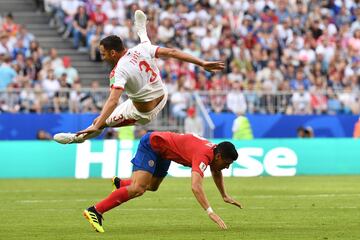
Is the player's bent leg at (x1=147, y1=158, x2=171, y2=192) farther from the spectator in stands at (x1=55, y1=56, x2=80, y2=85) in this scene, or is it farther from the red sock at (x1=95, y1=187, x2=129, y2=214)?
the spectator in stands at (x1=55, y1=56, x2=80, y2=85)

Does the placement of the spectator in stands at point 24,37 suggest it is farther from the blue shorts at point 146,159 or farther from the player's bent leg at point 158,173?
the blue shorts at point 146,159

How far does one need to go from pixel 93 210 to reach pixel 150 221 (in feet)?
5.81

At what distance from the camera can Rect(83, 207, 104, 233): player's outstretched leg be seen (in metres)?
14.3

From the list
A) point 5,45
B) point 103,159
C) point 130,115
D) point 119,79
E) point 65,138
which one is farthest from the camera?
point 5,45

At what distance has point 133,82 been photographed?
48.9ft

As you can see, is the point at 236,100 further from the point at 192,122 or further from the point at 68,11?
the point at 68,11

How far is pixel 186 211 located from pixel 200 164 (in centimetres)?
372

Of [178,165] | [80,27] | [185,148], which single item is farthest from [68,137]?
[80,27]

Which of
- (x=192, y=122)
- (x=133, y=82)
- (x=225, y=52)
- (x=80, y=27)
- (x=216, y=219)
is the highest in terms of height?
(x=80, y=27)

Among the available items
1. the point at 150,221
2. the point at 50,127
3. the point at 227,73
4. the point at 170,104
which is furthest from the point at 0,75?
the point at 150,221

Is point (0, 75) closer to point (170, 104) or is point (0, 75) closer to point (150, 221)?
point (170, 104)

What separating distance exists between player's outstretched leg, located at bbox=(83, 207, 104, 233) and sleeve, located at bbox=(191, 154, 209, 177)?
4.66 feet

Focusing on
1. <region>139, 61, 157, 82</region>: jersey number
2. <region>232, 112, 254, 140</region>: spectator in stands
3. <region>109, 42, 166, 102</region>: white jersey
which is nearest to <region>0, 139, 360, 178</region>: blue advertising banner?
<region>232, 112, 254, 140</region>: spectator in stands

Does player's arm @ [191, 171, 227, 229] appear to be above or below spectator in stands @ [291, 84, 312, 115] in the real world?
above
